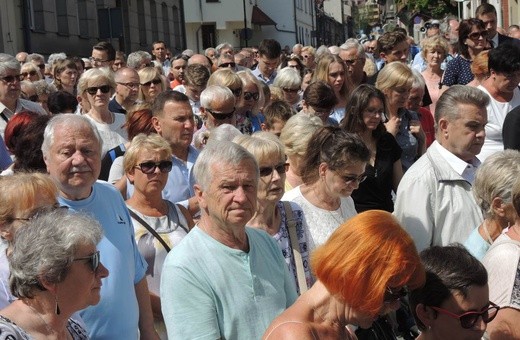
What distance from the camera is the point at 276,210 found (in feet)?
18.7

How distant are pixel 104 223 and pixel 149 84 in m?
6.07

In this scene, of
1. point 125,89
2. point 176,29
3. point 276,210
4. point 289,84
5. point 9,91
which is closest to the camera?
point 276,210

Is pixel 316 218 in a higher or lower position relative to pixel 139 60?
lower

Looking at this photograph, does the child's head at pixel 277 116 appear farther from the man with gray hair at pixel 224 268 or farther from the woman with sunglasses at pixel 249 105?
the man with gray hair at pixel 224 268

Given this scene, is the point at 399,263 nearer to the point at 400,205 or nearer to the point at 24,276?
the point at 24,276

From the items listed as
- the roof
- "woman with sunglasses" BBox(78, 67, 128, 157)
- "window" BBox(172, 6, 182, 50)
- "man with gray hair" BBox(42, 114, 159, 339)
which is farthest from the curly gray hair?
the roof

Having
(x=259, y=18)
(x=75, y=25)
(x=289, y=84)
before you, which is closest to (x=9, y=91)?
(x=289, y=84)

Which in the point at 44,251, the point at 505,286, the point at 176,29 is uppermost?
the point at 176,29

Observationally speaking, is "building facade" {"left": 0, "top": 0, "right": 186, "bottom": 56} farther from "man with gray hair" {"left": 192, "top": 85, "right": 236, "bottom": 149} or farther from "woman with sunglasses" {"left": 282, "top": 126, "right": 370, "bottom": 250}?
"woman with sunglasses" {"left": 282, "top": 126, "right": 370, "bottom": 250}

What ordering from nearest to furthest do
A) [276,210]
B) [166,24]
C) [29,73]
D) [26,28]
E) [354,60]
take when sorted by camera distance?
[276,210] < [354,60] < [29,73] < [26,28] < [166,24]

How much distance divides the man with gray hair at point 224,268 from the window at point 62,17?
1278 inches

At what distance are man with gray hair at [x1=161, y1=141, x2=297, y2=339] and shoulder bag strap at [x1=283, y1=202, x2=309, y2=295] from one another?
23.1 inches

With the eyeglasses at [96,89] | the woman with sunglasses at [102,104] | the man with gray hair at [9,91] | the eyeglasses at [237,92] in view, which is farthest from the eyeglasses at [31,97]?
the eyeglasses at [237,92]

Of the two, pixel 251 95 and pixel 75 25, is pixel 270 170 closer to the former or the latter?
pixel 251 95
